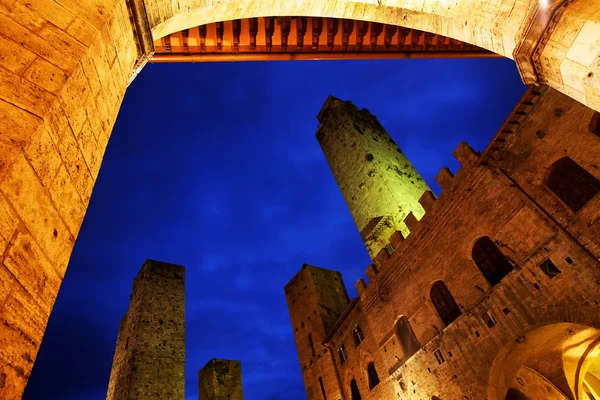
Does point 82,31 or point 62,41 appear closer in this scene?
point 62,41

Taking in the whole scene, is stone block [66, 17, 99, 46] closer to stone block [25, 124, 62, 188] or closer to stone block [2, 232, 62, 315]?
stone block [25, 124, 62, 188]

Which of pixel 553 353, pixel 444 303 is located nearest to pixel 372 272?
pixel 444 303

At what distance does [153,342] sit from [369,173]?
12.8 m

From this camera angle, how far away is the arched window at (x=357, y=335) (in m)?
11.9

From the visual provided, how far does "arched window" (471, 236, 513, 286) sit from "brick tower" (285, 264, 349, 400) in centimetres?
789

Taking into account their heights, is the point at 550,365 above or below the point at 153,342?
below

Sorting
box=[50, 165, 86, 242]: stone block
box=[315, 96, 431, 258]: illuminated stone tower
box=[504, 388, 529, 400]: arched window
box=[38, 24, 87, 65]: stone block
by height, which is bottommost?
box=[504, 388, 529, 400]: arched window

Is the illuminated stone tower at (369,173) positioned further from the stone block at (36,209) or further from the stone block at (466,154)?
the stone block at (36,209)

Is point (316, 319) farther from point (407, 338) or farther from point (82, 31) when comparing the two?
point (82, 31)

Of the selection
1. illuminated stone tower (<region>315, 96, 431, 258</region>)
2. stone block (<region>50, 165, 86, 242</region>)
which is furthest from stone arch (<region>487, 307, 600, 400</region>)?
stone block (<region>50, 165, 86, 242</region>)

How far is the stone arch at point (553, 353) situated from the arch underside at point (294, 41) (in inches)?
231

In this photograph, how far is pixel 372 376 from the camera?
36.6ft

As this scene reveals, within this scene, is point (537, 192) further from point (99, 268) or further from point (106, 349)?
point (99, 268)

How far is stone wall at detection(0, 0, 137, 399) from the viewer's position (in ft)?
4.40
